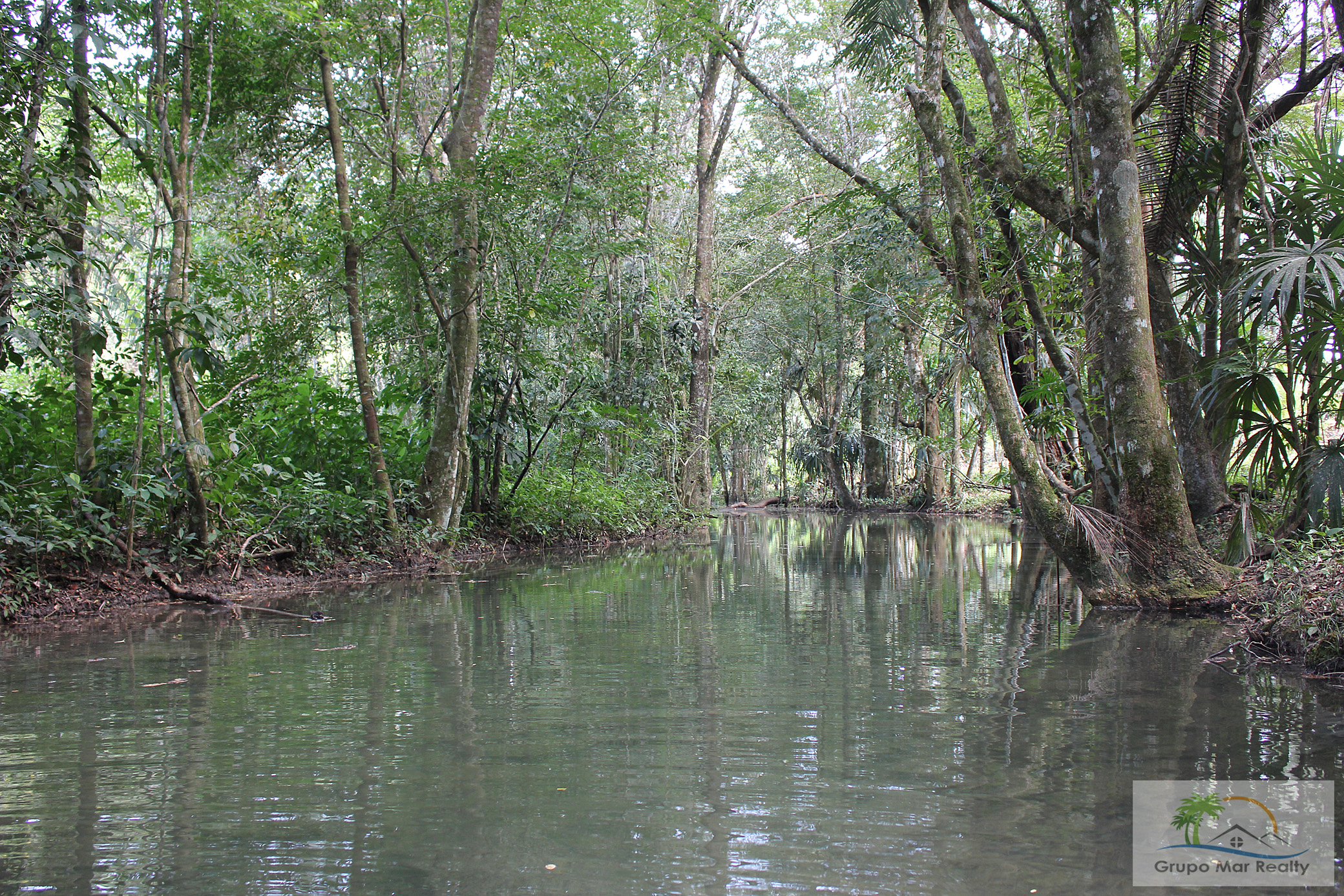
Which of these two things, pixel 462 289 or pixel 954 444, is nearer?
pixel 462 289

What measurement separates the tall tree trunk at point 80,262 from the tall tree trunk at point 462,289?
3.25m

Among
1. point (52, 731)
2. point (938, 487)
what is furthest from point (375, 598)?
point (938, 487)

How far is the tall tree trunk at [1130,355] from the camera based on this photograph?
6.04 m

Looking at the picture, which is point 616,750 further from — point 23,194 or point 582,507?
point 582,507

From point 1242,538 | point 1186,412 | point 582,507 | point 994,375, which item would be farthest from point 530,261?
point 1242,538

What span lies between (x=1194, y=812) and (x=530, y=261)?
29.9 feet

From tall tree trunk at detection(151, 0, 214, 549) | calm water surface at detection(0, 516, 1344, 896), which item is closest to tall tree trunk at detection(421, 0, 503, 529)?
tall tree trunk at detection(151, 0, 214, 549)

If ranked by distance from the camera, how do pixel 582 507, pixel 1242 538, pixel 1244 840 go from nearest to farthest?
pixel 1244 840 < pixel 1242 538 < pixel 582 507

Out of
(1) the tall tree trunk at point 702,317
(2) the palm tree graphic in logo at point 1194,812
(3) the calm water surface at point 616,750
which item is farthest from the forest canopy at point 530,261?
(2) the palm tree graphic in logo at point 1194,812

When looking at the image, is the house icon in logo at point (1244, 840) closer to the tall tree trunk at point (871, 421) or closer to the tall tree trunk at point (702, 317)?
the tall tree trunk at point (702, 317)

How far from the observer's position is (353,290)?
8.89 meters

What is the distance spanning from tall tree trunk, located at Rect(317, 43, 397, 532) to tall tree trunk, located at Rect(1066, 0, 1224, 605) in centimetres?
683

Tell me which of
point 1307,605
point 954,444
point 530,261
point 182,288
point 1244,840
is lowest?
point 1244,840

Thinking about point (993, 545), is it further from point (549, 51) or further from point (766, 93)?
point (549, 51)
